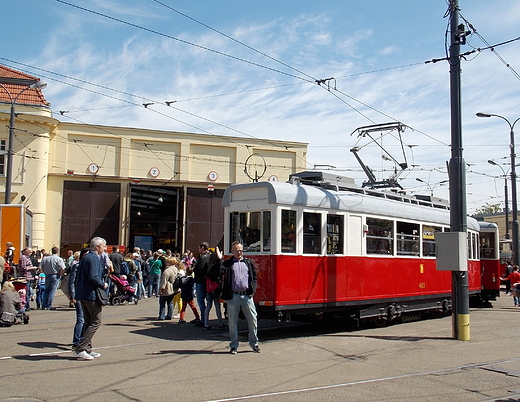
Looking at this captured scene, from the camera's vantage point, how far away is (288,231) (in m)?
11.3

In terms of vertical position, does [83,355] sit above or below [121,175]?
below

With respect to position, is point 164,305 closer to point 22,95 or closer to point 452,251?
point 452,251

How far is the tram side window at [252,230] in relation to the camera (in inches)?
447

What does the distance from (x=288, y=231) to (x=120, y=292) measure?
8.11 meters

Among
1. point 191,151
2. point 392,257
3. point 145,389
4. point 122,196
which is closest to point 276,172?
point 191,151

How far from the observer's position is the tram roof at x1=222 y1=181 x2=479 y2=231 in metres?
11.4

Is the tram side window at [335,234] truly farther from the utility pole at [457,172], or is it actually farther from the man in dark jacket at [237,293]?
the man in dark jacket at [237,293]

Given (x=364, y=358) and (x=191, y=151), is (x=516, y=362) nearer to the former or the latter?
(x=364, y=358)

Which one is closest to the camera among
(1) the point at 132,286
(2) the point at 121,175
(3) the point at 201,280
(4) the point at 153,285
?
(3) the point at 201,280

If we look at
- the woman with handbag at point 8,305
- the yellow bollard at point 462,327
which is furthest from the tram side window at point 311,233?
the woman with handbag at point 8,305

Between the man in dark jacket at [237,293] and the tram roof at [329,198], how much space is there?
182 cm

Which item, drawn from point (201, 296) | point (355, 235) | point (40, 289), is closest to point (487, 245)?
point (355, 235)

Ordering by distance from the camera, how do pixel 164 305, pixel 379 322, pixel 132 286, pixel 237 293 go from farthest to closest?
pixel 132 286, pixel 164 305, pixel 379 322, pixel 237 293

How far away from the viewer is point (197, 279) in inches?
507
